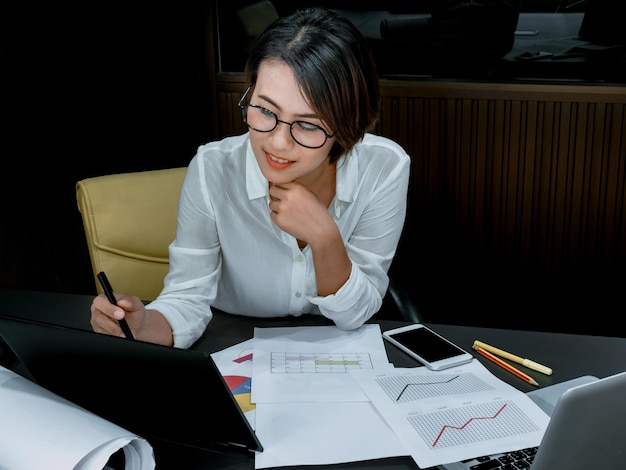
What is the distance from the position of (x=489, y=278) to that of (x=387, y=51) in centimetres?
107

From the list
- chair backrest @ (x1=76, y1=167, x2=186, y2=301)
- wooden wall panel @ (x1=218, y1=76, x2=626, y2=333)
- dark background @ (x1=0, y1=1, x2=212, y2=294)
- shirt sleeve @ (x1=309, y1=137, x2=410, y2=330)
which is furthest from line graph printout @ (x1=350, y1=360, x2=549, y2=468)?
wooden wall panel @ (x1=218, y1=76, x2=626, y2=333)

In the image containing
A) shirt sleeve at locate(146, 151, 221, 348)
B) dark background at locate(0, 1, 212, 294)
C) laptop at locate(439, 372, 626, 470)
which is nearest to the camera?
laptop at locate(439, 372, 626, 470)

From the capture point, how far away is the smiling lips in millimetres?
1425

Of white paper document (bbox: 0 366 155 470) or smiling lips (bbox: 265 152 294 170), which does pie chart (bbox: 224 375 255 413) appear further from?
smiling lips (bbox: 265 152 294 170)

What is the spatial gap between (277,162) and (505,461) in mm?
660

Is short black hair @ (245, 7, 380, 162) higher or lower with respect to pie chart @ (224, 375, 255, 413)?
higher

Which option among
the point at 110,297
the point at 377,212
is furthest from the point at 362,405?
the point at 377,212

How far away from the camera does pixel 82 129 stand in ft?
9.21

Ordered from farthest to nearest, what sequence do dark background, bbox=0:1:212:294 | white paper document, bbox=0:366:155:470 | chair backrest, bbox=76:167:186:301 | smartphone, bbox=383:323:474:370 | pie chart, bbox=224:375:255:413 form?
dark background, bbox=0:1:212:294
chair backrest, bbox=76:167:186:301
smartphone, bbox=383:323:474:370
pie chart, bbox=224:375:255:413
white paper document, bbox=0:366:155:470

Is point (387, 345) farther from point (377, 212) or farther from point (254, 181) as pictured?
point (254, 181)

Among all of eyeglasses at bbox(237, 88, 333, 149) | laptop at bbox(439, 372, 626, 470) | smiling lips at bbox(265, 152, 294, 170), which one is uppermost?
eyeglasses at bbox(237, 88, 333, 149)

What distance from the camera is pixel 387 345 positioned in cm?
146

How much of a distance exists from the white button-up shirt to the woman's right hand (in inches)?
6.9

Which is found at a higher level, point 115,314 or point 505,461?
point 115,314
